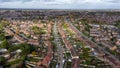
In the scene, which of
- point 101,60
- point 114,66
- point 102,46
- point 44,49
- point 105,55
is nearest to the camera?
point 114,66

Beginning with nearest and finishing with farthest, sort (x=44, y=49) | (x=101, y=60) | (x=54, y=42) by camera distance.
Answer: (x=101, y=60) < (x=44, y=49) < (x=54, y=42)

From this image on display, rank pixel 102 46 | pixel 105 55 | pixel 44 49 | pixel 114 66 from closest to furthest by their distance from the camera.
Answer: pixel 114 66
pixel 105 55
pixel 44 49
pixel 102 46

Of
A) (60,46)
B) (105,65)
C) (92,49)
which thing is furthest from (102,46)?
(105,65)

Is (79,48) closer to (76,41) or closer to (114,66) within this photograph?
(76,41)

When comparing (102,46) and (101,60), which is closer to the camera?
(101,60)

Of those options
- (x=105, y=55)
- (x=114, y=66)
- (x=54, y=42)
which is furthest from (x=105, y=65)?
(x=54, y=42)

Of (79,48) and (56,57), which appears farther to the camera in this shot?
(79,48)

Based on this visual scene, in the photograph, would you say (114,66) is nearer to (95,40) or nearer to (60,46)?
(60,46)

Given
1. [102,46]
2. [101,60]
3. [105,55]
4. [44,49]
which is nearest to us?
[101,60]
